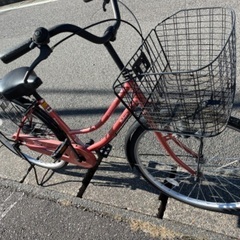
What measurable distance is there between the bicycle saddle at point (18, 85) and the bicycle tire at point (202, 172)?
26.6 inches

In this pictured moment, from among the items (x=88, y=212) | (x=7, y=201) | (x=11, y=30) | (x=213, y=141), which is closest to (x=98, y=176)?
(x=88, y=212)

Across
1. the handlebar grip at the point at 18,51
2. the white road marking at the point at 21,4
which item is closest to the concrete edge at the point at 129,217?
the handlebar grip at the point at 18,51

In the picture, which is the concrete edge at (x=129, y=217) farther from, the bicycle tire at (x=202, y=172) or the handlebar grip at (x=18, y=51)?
the handlebar grip at (x=18, y=51)

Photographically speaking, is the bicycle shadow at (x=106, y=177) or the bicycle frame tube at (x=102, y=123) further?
the bicycle shadow at (x=106, y=177)

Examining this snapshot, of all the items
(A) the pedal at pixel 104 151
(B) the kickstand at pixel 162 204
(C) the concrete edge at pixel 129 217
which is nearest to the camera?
(C) the concrete edge at pixel 129 217

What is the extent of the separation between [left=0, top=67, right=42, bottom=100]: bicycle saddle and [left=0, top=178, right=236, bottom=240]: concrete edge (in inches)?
37.6

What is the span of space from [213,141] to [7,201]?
1822 mm

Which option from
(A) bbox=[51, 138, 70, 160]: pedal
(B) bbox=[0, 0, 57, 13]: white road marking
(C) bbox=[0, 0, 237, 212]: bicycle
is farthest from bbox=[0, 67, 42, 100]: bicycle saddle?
(B) bbox=[0, 0, 57, 13]: white road marking

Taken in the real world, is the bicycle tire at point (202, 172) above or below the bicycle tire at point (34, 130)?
below

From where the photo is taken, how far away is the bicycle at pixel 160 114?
1.68 metres

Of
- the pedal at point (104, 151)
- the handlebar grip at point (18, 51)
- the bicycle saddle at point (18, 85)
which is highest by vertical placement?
the handlebar grip at point (18, 51)

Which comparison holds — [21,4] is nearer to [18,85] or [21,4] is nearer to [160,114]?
[18,85]

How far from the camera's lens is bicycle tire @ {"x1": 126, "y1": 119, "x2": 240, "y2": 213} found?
2.23m

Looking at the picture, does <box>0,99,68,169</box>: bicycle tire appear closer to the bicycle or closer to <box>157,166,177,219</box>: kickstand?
the bicycle
